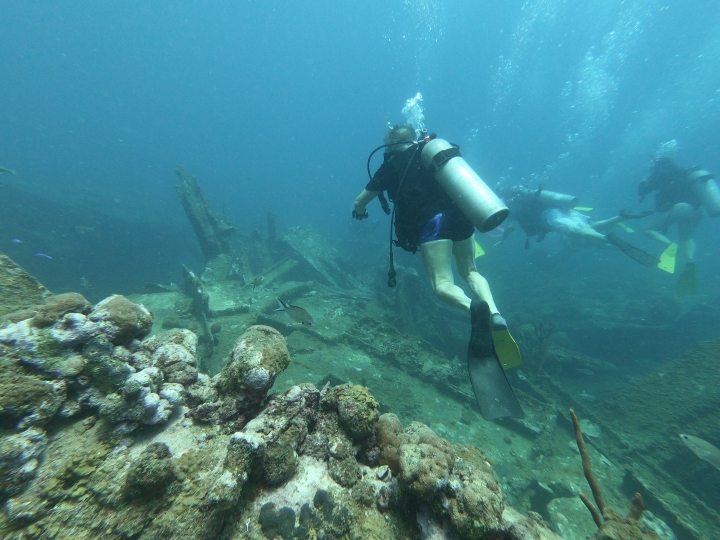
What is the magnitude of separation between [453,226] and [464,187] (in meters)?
0.59

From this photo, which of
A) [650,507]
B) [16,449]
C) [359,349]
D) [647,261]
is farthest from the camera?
[647,261]

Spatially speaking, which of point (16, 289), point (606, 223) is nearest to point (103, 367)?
point (16, 289)

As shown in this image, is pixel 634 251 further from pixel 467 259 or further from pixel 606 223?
pixel 467 259

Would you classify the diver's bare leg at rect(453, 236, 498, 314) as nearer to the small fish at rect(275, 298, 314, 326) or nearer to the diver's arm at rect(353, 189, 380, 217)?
the diver's arm at rect(353, 189, 380, 217)

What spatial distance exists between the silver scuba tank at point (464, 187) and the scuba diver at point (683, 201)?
12.5 meters

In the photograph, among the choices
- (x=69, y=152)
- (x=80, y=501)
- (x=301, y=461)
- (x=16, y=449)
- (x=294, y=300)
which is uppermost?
(x=69, y=152)

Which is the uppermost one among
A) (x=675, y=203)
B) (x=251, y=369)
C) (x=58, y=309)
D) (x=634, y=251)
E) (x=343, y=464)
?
(x=58, y=309)

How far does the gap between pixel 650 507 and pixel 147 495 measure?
7887 millimetres

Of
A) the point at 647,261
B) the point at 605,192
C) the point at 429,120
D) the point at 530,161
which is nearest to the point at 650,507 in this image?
the point at 647,261

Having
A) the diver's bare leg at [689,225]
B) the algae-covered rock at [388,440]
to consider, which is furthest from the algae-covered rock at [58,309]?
the diver's bare leg at [689,225]

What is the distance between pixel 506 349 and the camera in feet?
13.0

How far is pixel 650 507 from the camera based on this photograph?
5.09 metres

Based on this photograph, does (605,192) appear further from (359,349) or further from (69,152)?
(69,152)

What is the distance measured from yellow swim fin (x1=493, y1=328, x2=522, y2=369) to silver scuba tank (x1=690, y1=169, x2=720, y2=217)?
1549cm
